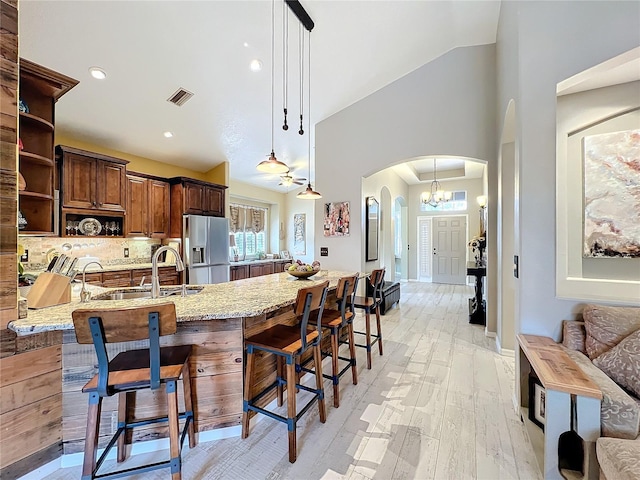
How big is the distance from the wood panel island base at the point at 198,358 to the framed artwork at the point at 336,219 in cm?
279

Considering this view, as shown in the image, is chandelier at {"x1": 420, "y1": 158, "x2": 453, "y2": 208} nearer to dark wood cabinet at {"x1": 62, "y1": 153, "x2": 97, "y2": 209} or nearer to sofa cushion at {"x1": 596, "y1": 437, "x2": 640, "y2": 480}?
sofa cushion at {"x1": 596, "y1": 437, "x2": 640, "y2": 480}

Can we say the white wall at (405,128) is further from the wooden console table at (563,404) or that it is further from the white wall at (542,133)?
the wooden console table at (563,404)

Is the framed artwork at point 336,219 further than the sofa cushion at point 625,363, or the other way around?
the framed artwork at point 336,219

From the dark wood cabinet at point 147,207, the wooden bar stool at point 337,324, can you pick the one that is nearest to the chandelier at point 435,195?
the wooden bar stool at point 337,324

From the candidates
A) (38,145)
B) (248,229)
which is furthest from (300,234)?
(38,145)

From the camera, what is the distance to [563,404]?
153 centimetres

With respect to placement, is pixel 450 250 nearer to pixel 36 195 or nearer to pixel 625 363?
pixel 625 363

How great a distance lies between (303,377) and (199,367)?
116 cm

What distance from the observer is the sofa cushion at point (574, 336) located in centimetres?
189

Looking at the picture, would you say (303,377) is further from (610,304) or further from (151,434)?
(610,304)

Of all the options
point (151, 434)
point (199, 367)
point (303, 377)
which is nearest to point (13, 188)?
point (199, 367)

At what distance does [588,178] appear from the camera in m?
2.23

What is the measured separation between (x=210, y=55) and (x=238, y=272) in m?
4.21

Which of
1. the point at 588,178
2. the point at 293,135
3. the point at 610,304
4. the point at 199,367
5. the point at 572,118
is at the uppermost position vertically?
the point at 293,135
